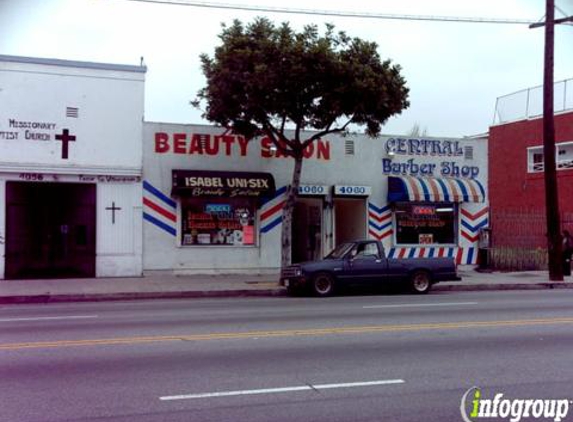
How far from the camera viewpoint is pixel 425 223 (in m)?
24.0

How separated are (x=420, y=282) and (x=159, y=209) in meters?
8.34

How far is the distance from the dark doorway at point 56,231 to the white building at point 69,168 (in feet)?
0.10

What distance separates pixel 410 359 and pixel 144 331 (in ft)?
14.5

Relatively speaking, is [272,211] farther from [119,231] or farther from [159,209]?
[119,231]

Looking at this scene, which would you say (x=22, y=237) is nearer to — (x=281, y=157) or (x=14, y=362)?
(x=281, y=157)

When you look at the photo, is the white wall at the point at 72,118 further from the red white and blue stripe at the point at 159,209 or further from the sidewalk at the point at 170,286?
the sidewalk at the point at 170,286

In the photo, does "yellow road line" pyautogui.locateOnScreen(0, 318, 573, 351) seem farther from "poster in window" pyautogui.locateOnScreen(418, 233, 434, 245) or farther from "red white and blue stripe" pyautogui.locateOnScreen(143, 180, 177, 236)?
"poster in window" pyautogui.locateOnScreen(418, 233, 434, 245)

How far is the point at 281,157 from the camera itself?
2231 centimetres

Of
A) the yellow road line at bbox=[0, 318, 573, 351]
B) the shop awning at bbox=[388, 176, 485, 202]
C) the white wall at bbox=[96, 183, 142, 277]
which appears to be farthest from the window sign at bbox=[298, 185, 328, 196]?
the yellow road line at bbox=[0, 318, 573, 351]

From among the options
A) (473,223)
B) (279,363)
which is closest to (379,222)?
(473,223)

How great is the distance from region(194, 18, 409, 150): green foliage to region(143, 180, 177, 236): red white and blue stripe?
3.38 metres

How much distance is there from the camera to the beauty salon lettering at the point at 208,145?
827 inches

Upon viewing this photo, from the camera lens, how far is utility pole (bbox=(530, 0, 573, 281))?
65.8 ft

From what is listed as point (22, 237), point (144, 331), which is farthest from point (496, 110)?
point (144, 331)
